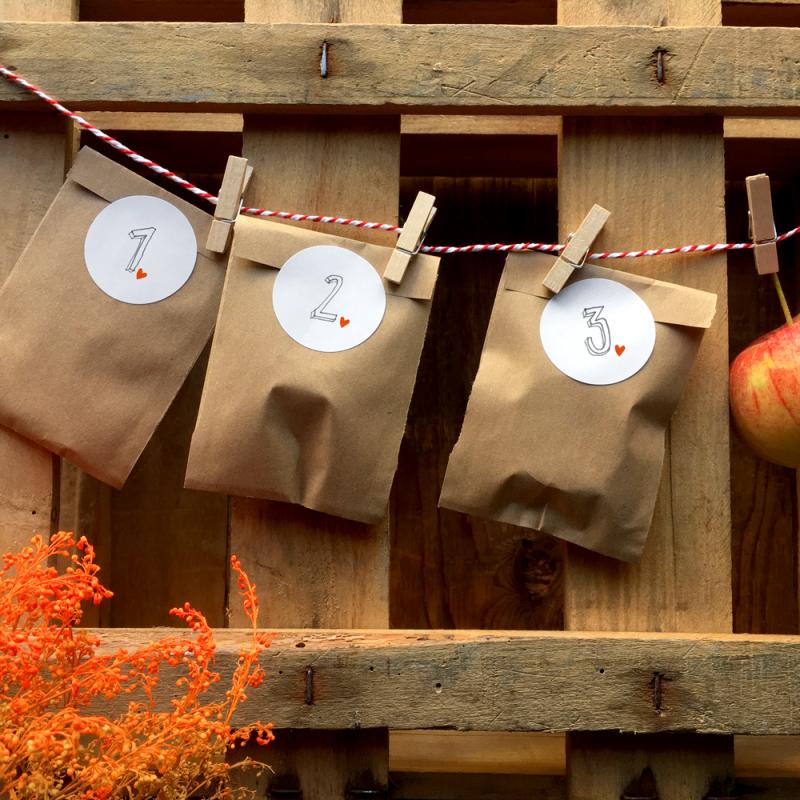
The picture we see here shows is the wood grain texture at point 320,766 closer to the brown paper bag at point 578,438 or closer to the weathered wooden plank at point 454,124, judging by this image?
the brown paper bag at point 578,438

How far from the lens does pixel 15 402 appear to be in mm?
1079

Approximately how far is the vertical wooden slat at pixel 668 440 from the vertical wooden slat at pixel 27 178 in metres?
0.60

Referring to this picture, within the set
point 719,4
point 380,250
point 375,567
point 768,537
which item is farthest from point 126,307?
point 768,537

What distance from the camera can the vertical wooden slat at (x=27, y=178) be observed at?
1104 millimetres

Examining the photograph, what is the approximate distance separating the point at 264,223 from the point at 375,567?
0.41 metres

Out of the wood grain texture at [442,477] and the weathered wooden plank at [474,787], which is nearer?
the weathered wooden plank at [474,787]

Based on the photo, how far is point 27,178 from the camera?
1.13 meters

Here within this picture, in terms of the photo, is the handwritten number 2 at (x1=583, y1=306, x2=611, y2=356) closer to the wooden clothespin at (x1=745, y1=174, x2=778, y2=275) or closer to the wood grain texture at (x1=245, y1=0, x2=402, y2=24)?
the wooden clothespin at (x1=745, y1=174, x2=778, y2=275)

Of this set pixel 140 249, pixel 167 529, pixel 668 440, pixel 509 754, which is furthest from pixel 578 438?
pixel 167 529

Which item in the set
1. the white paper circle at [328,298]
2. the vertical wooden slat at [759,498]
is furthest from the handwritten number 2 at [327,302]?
the vertical wooden slat at [759,498]

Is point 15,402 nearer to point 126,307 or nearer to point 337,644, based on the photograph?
point 126,307

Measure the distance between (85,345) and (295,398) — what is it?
0.25 m

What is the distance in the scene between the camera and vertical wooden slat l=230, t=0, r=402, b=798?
1.04m

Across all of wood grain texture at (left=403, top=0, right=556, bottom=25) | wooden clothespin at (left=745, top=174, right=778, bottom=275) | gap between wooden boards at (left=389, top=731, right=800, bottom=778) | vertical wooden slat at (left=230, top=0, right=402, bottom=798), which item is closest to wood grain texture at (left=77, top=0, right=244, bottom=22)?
vertical wooden slat at (left=230, top=0, right=402, bottom=798)
